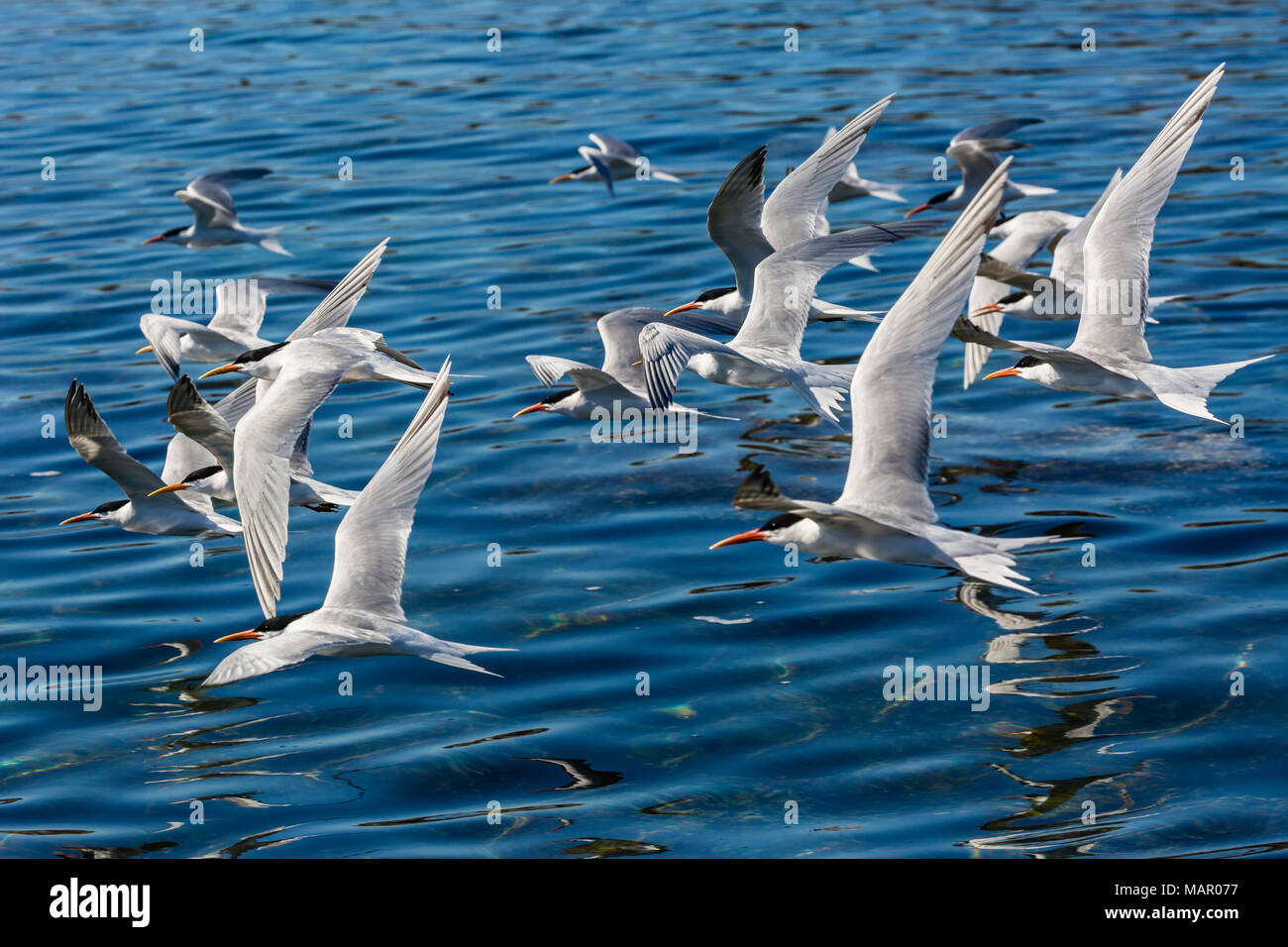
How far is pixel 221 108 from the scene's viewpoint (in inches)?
1027

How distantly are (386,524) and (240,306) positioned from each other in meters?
5.53

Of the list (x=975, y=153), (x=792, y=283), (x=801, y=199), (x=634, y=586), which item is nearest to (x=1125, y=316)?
(x=792, y=283)

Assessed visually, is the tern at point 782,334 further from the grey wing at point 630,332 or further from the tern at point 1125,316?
the tern at point 1125,316

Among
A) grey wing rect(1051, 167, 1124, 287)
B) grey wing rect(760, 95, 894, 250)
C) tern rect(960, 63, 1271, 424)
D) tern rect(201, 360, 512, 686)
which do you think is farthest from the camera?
grey wing rect(1051, 167, 1124, 287)

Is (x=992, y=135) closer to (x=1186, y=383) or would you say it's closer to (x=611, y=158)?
(x=611, y=158)

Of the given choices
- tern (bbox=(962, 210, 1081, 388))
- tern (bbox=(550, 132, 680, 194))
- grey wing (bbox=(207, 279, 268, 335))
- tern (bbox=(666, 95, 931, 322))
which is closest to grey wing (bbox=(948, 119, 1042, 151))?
tern (bbox=(962, 210, 1081, 388))

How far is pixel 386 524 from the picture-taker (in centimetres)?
830

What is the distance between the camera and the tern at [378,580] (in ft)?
25.0

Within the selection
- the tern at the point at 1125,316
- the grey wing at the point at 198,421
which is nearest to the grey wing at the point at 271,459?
the grey wing at the point at 198,421

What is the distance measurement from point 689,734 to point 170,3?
35502mm

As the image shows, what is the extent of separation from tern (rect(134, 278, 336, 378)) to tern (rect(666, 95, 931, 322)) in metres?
3.26

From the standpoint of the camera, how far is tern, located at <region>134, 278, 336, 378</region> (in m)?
12.4

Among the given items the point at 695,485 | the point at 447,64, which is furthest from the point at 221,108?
the point at 695,485

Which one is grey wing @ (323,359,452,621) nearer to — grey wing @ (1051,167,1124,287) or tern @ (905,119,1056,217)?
grey wing @ (1051,167,1124,287)
